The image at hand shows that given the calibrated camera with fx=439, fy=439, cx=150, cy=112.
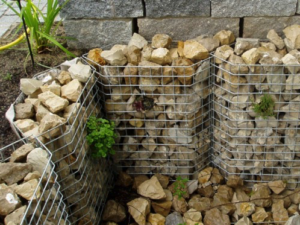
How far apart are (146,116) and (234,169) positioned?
0.88 m

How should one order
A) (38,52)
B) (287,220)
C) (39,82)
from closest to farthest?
(39,82)
(287,220)
(38,52)

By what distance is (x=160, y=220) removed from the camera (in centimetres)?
350

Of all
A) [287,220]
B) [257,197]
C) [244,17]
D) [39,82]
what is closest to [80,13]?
[39,82]

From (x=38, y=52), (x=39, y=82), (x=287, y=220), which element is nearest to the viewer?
(x=39, y=82)

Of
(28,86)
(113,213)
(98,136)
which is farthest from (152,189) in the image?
(28,86)

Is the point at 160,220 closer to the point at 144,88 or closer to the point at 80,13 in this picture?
the point at 144,88

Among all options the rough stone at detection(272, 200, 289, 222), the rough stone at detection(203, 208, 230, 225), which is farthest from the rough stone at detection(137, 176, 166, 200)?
the rough stone at detection(272, 200, 289, 222)

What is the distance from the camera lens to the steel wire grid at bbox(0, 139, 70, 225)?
2324 millimetres

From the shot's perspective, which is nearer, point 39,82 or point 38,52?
point 39,82

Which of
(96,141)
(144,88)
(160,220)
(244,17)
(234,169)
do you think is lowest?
(160,220)

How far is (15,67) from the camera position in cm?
355

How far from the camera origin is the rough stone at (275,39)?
3324 mm

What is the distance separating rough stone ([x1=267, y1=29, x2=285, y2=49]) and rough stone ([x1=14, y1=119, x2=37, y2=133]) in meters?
1.86

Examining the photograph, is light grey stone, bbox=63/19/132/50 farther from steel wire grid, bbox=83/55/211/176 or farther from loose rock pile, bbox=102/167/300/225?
loose rock pile, bbox=102/167/300/225
